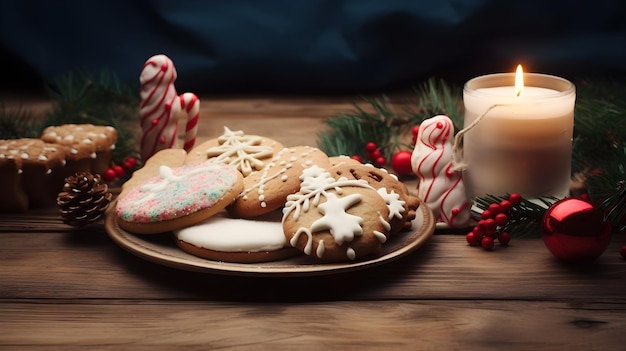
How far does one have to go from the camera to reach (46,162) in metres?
1.40

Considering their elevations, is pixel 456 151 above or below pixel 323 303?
above

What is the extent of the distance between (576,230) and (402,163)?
0.51 meters

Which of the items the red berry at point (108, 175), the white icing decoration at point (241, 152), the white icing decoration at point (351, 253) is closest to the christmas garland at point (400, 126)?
the red berry at point (108, 175)

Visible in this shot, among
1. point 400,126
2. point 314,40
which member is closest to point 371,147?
point 400,126

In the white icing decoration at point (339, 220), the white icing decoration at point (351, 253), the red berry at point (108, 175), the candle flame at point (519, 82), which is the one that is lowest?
the red berry at point (108, 175)

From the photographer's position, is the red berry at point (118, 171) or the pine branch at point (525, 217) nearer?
the pine branch at point (525, 217)

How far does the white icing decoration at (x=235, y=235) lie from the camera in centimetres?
112

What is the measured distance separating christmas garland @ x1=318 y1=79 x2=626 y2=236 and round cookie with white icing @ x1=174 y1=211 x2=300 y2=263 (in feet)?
A: 1.25

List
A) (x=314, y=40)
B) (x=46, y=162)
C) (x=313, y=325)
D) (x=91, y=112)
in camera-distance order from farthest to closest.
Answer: (x=314, y=40) < (x=91, y=112) < (x=46, y=162) < (x=313, y=325)

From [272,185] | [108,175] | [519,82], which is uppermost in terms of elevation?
[519,82]

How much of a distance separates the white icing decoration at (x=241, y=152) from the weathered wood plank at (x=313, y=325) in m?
0.34

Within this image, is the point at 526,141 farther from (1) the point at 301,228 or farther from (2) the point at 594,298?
(1) the point at 301,228

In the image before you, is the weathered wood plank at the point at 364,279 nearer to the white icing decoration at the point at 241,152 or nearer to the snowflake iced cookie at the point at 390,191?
the snowflake iced cookie at the point at 390,191

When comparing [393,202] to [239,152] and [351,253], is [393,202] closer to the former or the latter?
[351,253]
